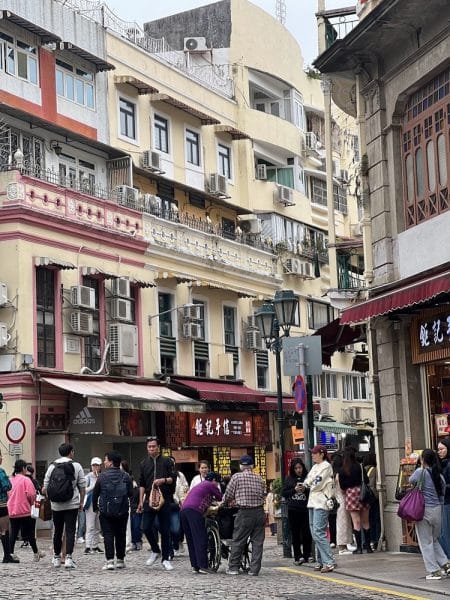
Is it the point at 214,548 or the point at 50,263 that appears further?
the point at 50,263

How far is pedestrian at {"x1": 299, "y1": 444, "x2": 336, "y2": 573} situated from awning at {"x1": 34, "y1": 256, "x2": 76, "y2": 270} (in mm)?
15275

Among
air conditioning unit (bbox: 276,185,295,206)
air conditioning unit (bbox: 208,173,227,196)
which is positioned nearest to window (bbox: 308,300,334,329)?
air conditioning unit (bbox: 276,185,295,206)

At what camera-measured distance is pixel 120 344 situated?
34.2 meters

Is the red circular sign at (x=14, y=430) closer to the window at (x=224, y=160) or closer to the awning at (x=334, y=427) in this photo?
the window at (x=224, y=160)

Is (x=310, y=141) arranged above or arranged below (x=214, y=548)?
above

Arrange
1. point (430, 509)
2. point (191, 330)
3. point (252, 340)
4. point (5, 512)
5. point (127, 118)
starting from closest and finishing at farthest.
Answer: point (430, 509) → point (5, 512) → point (127, 118) → point (191, 330) → point (252, 340)

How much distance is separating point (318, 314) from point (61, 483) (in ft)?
101

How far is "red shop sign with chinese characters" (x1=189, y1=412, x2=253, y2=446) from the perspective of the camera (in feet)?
121

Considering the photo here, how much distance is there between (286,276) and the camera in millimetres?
45312

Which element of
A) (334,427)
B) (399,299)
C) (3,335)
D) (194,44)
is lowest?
(334,427)

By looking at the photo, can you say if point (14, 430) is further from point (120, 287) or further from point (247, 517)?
point (120, 287)

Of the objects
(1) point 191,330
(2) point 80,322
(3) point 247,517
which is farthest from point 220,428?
(3) point 247,517

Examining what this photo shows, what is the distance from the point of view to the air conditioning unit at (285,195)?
45.2m

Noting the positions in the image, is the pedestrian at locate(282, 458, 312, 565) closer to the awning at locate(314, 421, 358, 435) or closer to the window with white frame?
the window with white frame
